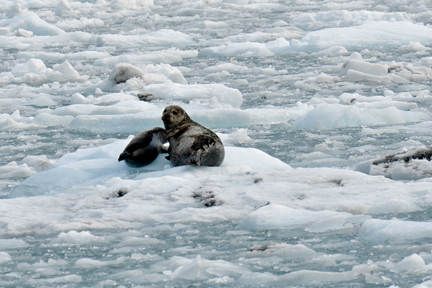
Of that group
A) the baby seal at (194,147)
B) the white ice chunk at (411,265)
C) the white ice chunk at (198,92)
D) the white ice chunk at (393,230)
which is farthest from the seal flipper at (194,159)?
the white ice chunk at (198,92)

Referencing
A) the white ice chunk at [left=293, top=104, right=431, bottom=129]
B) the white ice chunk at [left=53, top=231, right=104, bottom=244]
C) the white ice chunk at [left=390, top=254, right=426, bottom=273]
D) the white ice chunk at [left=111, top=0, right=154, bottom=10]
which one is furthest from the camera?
the white ice chunk at [left=111, top=0, right=154, bottom=10]

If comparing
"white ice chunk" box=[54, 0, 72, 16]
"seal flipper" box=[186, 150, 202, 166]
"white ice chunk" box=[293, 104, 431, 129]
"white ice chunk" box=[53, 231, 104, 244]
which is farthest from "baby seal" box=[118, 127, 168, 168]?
"white ice chunk" box=[54, 0, 72, 16]

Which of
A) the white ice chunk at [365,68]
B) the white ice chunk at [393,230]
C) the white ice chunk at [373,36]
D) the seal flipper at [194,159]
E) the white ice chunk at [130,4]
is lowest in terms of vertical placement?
the white ice chunk at [393,230]

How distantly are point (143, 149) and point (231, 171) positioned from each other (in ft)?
2.18

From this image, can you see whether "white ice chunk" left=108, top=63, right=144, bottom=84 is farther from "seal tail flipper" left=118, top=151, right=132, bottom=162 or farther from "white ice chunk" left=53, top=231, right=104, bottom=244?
"white ice chunk" left=53, top=231, right=104, bottom=244

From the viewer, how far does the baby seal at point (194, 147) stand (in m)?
4.23

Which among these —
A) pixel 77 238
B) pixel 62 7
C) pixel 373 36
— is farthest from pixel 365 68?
pixel 62 7

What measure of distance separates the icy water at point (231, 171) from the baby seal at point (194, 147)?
77mm

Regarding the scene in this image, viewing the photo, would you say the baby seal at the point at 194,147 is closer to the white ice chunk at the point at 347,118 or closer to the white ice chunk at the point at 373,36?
the white ice chunk at the point at 347,118

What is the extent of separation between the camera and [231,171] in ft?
13.9

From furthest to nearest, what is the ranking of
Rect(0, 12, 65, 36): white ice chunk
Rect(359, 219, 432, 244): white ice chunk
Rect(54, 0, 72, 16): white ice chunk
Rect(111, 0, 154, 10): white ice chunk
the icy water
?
Rect(111, 0, 154, 10): white ice chunk → Rect(54, 0, 72, 16): white ice chunk → Rect(0, 12, 65, 36): white ice chunk → Rect(359, 219, 432, 244): white ice chunk → the icy water

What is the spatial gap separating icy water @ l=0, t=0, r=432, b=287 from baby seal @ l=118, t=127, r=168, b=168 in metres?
0.10

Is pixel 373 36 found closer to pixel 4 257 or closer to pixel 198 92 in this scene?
pixel 198 92

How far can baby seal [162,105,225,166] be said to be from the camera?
4234mm
